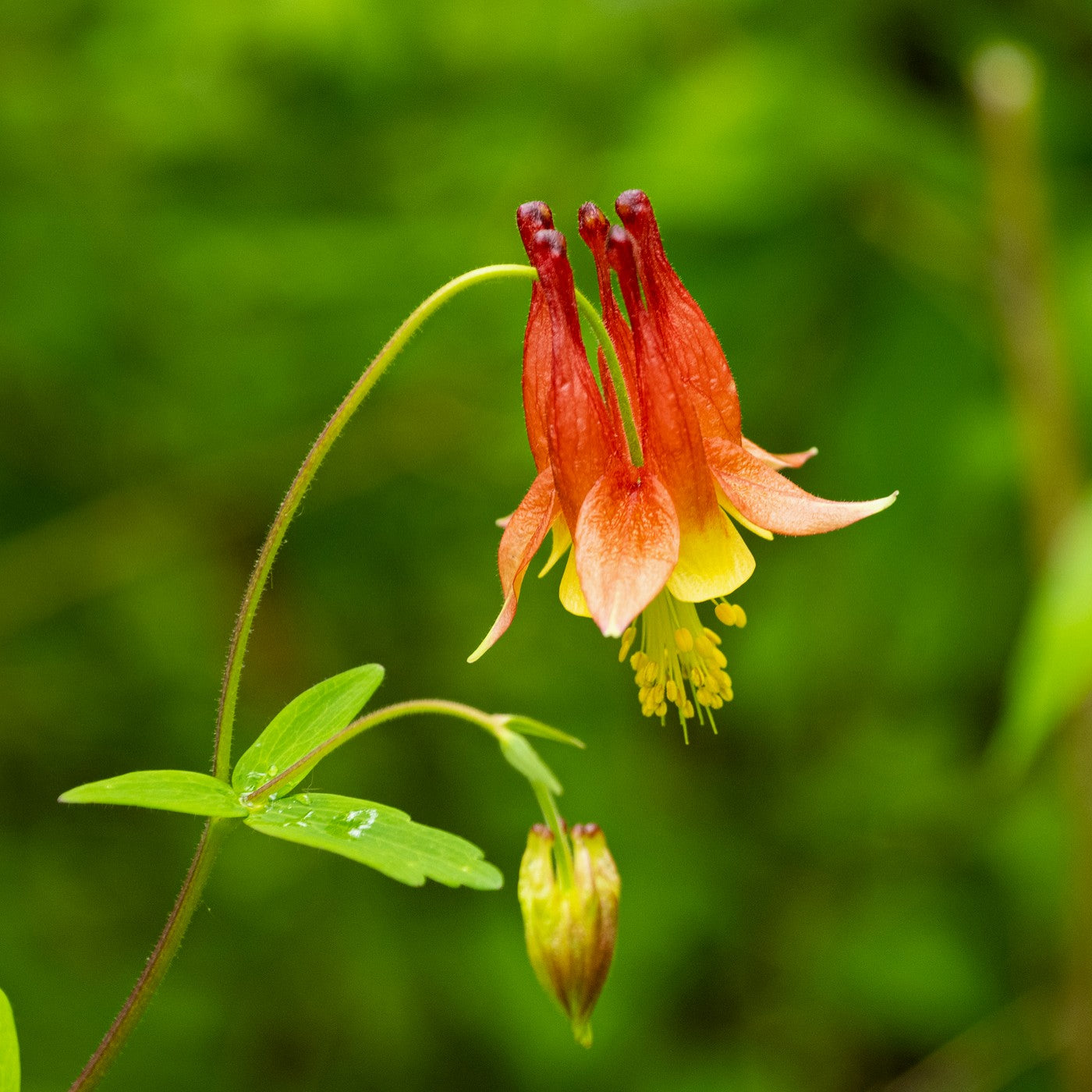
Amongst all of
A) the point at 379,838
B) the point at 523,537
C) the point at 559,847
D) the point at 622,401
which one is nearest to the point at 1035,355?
the point at 622,401

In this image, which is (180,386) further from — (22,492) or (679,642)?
(679,642)

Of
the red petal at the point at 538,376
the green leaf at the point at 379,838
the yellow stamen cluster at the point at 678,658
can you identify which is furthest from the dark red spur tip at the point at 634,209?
the green leaf at the point at 379,838

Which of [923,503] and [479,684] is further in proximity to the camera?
[479,684]

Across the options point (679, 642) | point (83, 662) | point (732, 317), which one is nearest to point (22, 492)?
point (83, 662)

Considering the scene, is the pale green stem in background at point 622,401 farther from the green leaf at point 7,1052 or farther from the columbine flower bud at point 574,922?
the green leaf at point 7,1052

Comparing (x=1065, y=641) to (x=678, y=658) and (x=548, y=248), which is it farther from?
(x=548, y=248)

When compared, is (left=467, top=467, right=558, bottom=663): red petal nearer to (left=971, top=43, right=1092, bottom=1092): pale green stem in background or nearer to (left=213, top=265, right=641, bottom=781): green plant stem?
(left=213, top=265, right=641, bottom=781): green plant stem
